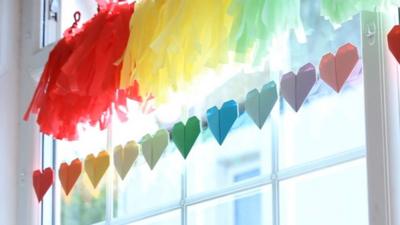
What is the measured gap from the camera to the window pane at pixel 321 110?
1198 millimetres

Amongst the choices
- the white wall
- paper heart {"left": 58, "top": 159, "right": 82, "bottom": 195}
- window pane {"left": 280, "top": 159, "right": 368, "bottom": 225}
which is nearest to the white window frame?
window pane {"left": 280, "top": 159, "right": 368, "bottom": 225}

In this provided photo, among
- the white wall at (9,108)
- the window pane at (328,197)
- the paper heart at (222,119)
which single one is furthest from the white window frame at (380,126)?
the white wall at (9,108)

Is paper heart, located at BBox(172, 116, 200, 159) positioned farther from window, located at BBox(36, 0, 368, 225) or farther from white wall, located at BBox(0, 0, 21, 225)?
white wall, located at BBox(0, 0, 21, 225)

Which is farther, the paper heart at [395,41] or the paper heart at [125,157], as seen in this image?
the paper heart at [125,157]

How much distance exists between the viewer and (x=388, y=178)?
1075 millimetres

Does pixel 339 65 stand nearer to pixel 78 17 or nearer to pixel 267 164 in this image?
pixel 267 164

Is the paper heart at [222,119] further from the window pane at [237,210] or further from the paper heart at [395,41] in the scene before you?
the paper heart at [395,41]

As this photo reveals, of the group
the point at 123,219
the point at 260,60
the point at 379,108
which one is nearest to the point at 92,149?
the point at 123,219

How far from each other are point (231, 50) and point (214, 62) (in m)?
0.03

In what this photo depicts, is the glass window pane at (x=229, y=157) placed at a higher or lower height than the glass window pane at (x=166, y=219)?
higher

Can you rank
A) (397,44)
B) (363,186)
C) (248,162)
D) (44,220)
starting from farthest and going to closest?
1. (44,220)
2. (248,162)
3. (363,186)
4. (397,44)

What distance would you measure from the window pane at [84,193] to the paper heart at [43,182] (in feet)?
0.18

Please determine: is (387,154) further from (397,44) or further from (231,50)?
(231,50)

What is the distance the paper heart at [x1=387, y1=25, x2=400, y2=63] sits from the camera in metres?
1.06
